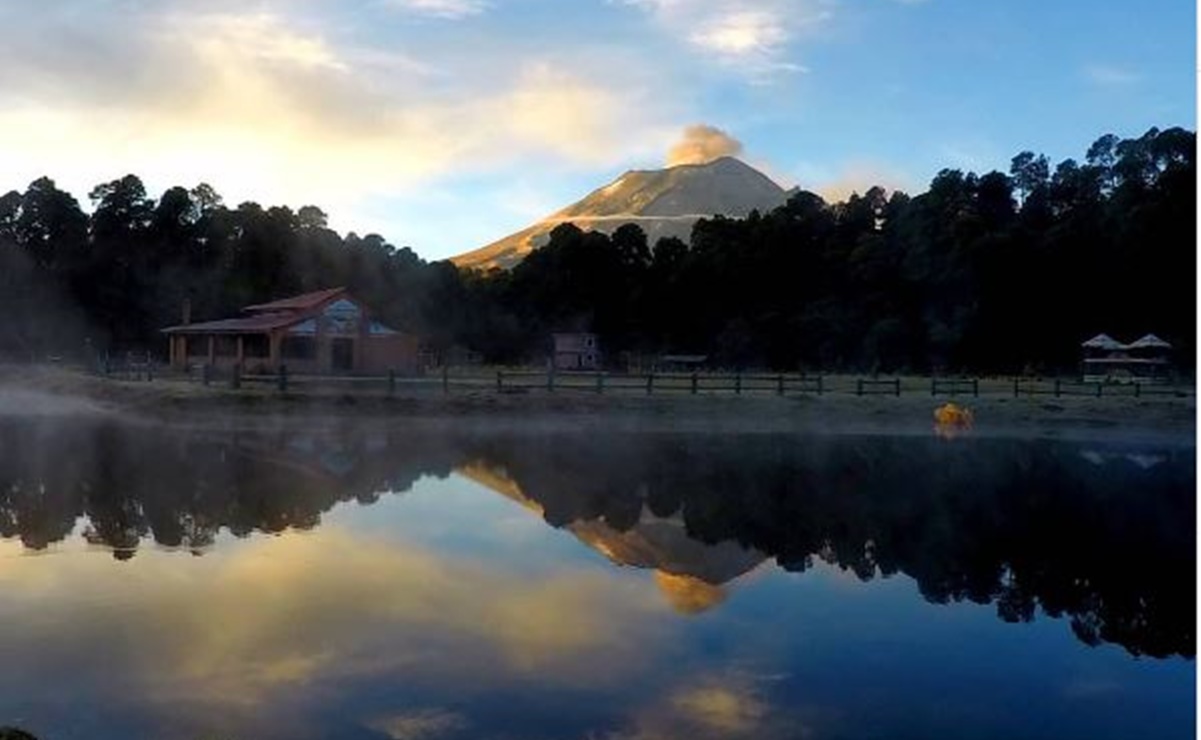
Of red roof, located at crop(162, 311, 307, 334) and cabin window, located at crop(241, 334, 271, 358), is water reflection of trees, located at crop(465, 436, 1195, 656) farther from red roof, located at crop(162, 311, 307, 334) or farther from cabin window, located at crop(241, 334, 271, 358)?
cabin window, located at crop(241, 334, 271, 358)

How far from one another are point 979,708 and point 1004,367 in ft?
213

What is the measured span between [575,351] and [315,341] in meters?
23.0

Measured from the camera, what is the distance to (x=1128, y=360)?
193 ft

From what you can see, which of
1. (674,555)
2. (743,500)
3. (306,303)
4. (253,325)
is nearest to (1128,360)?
(306,303)

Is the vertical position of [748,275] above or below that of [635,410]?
above

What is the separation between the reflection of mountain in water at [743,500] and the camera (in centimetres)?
1608

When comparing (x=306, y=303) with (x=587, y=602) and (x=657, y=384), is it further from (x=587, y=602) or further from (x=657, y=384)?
(x=587, y=602)

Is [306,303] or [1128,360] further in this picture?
[306,303]

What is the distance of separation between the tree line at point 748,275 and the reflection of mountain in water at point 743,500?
39.9 meters

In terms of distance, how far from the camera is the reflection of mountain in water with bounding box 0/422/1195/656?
16.1 metres

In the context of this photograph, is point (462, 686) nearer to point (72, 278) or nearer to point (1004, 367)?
point (1004, 367)

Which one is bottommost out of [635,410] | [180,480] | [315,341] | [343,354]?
[180,480]

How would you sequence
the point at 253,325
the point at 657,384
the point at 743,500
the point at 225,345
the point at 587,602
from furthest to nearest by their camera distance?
1. the point at 225,345
2. the point at 253,325
3. the point at 657,384
4. the point at 743,500
5. the point at 587,602

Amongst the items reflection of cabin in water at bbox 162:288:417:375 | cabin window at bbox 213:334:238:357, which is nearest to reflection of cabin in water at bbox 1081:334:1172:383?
reflection of cabin in water at bbox 162:288:417:375
